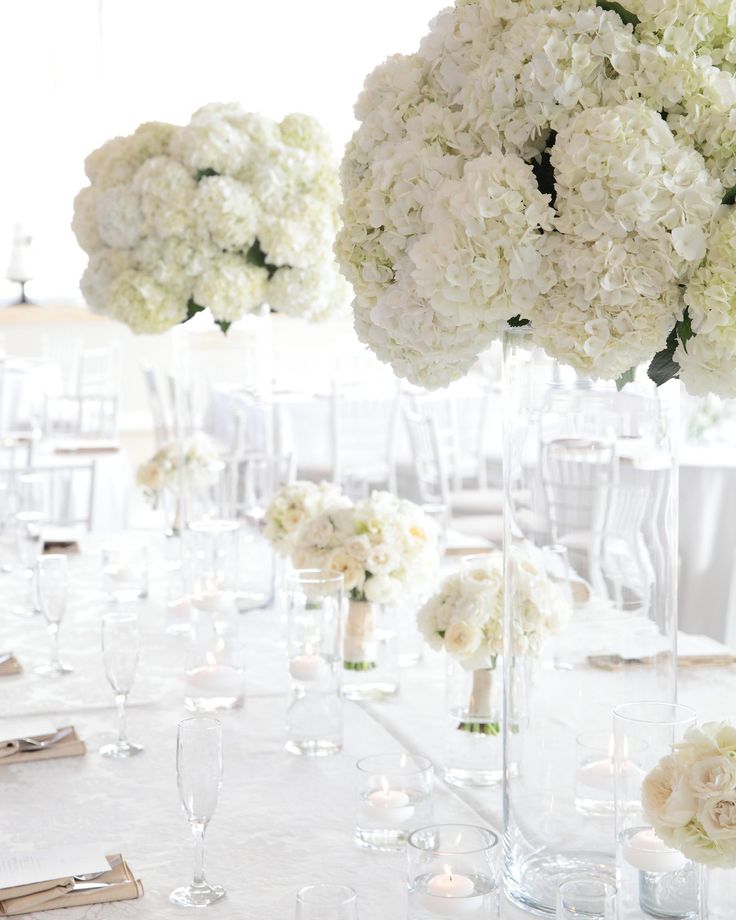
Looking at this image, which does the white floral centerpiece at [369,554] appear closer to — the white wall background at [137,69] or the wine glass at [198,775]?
the wine glass at [198,775]

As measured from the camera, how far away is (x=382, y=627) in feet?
6.30

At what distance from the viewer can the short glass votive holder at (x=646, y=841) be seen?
1026 mm

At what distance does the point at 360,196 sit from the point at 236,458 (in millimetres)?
1403

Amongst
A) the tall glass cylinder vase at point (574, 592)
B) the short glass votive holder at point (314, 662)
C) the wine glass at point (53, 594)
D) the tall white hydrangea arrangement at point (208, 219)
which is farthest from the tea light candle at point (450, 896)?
the tall white hydrangea arrangement at point (208, 219)

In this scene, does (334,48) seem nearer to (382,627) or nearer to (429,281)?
(382,627)

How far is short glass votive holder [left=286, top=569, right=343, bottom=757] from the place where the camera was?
5.57 feet

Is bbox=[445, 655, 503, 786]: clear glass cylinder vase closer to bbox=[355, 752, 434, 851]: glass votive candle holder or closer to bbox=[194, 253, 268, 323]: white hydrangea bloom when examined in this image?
bbox=[355, 752, 434, 851]: glass votive candle holder

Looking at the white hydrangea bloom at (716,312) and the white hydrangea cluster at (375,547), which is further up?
the white hydrangea bloom at (716,312)

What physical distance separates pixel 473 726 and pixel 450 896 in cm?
53

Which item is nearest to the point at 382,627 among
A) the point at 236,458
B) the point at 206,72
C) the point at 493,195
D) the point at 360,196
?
the point at 236,458

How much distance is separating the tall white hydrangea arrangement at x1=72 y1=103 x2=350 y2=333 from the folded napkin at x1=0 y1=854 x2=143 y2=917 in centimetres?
116

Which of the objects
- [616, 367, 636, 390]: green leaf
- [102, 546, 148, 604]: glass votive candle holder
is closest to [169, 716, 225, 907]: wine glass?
[616, 367, 636, 390]: green leaf

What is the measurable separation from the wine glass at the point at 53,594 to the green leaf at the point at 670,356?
3.90ft

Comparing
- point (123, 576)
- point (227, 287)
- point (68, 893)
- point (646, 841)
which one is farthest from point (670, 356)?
point (123, 576)
